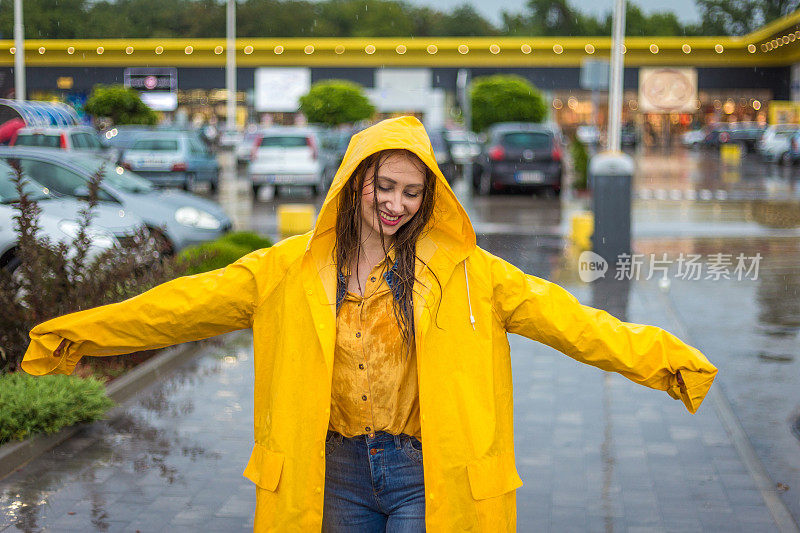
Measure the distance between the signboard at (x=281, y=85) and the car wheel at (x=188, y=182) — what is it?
94.6 ft

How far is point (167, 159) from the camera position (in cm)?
2422

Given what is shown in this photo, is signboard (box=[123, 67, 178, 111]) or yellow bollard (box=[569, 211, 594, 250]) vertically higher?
signboard (box=[123, 67, 178, 111])

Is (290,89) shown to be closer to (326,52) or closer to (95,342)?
(326,52)

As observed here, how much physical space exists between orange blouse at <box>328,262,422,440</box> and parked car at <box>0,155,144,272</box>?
20.9 feet

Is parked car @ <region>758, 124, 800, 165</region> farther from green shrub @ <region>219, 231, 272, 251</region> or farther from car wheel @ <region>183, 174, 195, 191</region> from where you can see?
green shrub @ <region>219, 231, 272, 251</region>

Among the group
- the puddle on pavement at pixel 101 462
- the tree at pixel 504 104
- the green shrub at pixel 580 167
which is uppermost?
the tree at pixel 504 104

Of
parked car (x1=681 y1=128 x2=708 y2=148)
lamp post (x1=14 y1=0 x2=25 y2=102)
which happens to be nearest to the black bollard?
lamp post (x1=14 y1=0 x2=25 y2=102)

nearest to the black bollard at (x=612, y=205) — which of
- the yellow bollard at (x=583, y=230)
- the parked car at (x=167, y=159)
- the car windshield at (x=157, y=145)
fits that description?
the yellow bollard at (x=583, y=230)

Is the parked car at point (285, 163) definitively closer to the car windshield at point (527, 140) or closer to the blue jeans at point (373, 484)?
the car windshield at point (527, 140)

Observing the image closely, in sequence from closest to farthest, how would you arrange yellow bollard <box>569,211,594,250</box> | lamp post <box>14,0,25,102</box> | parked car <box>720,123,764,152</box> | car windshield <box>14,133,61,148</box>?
yellow bollard <box>569,211,594,250</box>, car windshield <box>14,133,61,148</box>, lamp post <box>14,0,25,102</box>, parked car <box>720,123,764,152</box>

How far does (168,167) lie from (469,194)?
7094 mm

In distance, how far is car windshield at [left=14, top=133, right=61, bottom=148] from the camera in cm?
1949

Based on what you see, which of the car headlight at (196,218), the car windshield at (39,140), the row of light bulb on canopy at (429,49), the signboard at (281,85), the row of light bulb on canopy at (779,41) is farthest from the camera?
the signboard at (281,85)

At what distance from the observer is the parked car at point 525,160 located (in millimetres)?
23234
